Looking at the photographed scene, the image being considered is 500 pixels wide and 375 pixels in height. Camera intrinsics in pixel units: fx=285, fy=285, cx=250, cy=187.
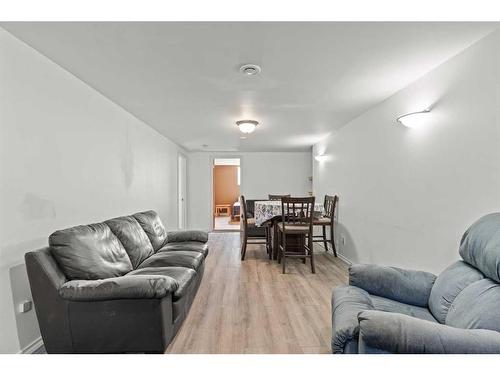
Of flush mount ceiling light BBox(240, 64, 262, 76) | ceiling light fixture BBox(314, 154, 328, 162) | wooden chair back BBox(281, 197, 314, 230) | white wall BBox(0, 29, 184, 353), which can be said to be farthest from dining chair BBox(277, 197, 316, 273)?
white wall BBox(0, 29, 184, 353)

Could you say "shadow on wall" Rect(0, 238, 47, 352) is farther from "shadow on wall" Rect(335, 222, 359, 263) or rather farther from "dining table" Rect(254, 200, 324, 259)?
"shadow on wall" Rect(335, 222, 359, 263)

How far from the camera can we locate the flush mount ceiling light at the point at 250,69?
230 centimetres

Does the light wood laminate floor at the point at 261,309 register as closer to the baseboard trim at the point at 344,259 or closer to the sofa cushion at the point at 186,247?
the baseboard trim at the point at 344,259

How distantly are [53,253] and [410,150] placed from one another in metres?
3.11

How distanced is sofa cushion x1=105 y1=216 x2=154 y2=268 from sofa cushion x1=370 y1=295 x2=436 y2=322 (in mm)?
2087

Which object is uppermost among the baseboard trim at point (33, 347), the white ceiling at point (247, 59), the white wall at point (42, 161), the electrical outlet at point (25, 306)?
the white ceiling at point (247, 59)

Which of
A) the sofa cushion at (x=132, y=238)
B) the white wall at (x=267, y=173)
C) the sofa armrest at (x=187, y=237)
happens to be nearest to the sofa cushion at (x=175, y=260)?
the sofa cushion at (x=132, y=238)

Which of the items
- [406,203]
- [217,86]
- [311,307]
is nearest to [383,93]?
[406,203]

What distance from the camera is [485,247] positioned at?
57.1 inches

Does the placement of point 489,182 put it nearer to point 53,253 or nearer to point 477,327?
point 477,327

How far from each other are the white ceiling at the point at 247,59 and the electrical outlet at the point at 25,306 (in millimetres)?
1751

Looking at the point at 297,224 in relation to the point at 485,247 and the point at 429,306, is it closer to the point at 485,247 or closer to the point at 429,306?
the point at 429,306

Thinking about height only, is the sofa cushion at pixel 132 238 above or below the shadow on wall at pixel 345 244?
above

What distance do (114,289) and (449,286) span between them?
2009mm
